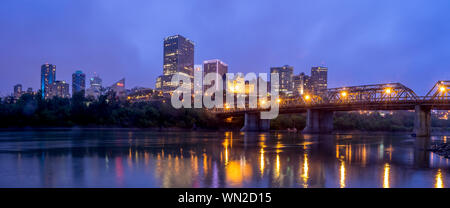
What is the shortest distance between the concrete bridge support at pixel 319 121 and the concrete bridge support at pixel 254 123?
85.8 ft

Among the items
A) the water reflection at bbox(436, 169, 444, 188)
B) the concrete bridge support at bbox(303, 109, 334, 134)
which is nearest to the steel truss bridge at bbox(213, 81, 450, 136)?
the concrete bridge support at bbox(303, 109, 334, 134)

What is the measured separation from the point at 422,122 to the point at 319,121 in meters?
34.0

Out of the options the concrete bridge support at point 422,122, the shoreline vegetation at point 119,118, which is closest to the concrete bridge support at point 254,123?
the shoreline vegetation at point 119,118

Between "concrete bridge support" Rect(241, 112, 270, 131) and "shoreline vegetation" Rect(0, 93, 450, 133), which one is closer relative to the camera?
"shoreline vegetation" Rect(0, 93, 450, 133)

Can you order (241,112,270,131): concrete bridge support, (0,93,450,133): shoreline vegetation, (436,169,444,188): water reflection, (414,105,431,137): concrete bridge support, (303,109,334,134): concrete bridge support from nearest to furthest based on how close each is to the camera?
(436,169,444,188): water reflection
(414,105,431,137): concrete bridge support
(303,109,334,134): concrete bridge support
(0,93,450,133): shoreline vegetation
(241,112,270,131): concrete bridge support

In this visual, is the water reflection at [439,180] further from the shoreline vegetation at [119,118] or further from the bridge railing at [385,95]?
the shoreline vegetation at [119,118]

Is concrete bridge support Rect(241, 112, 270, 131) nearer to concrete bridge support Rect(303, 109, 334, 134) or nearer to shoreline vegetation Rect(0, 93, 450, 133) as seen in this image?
shoreline vegetation Rect(0, 93, 450, 133)

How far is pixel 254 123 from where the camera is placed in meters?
128

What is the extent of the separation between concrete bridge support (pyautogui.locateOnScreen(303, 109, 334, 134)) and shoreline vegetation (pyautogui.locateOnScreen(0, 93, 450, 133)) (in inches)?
1549

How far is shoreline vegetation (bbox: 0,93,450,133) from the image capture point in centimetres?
10469

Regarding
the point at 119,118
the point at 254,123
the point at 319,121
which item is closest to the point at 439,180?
the point at 319,121
